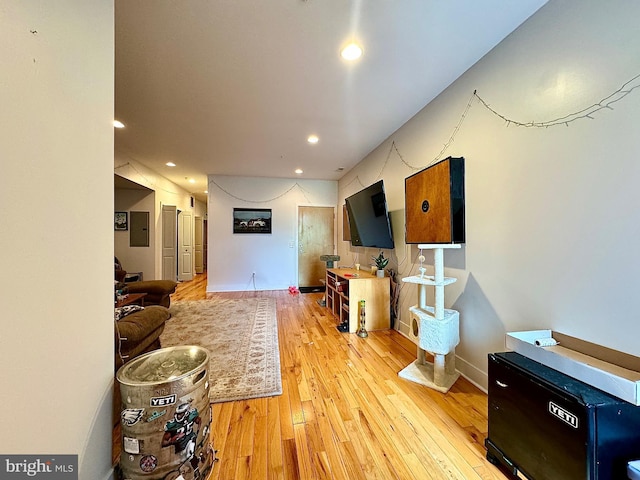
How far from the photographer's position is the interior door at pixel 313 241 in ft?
19.6

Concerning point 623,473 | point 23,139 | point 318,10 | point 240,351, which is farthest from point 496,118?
point 240,351

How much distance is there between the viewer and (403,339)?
117 inches

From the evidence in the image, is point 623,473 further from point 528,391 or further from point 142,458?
point 142,458

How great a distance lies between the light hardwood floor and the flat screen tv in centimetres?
149

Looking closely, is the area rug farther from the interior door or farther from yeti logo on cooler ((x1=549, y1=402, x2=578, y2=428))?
yeti logo on cooler ((x1=549, y1=402, x2=578, y2=428))

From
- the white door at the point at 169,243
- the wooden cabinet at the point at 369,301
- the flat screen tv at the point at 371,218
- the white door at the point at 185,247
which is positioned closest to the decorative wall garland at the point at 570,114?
the flat screen tv at the point at 371,218

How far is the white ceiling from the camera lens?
1.52 metres

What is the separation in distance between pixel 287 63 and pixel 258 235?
4189 mm

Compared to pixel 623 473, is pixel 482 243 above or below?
above

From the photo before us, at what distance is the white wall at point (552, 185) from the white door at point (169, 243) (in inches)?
247

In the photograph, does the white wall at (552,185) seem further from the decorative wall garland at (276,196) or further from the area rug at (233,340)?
the decorative wall garland at (276,196)

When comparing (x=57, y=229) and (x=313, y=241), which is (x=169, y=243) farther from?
(x=57, y=229)

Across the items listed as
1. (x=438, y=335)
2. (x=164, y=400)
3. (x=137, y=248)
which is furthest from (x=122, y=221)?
(x=438, y=335)

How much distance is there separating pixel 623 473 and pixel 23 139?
93.0 inches
